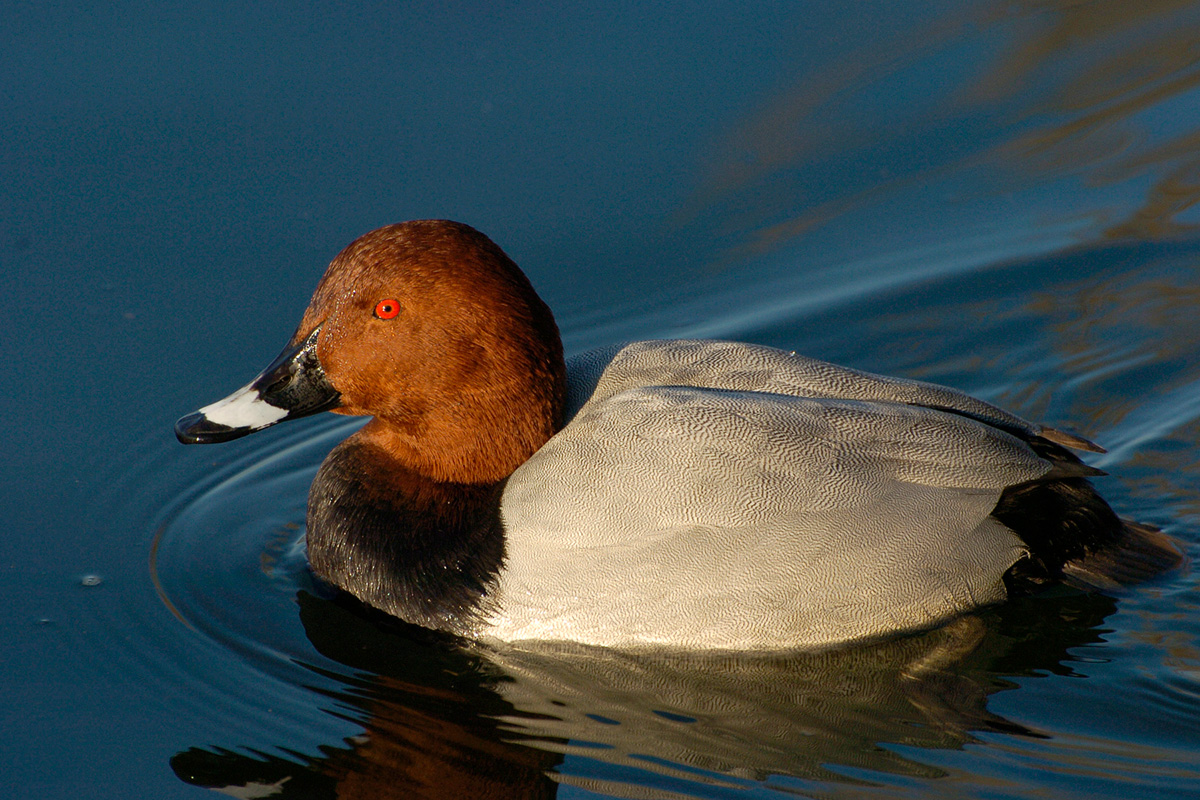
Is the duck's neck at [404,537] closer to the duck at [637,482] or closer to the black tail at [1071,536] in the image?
the duck at [637,482]

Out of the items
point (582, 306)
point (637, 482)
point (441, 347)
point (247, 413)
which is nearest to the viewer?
point (637, 482)

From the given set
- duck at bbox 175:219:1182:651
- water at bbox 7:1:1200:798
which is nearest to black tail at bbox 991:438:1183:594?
duck at bbox 175:219:1182:651

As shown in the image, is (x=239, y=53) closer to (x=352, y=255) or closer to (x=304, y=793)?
(x=352, y=255)

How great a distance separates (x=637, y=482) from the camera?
4.39m

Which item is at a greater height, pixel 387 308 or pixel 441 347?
pixel 387 308

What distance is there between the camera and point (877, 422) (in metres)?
4.56

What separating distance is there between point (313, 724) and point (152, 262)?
3.18 m

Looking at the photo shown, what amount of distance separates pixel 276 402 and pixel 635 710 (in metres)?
1.69

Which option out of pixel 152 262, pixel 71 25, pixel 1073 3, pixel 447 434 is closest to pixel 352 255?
pixel 447 434

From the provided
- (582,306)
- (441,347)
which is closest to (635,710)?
(441,347)

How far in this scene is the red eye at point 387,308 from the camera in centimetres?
470

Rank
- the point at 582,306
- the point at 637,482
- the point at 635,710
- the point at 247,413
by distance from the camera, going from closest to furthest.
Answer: the point at 635,710
the point at 637,482
the point at 247,413
the point at 582,306

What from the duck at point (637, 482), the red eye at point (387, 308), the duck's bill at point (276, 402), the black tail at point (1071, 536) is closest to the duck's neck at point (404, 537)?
→ the duck at point (637, 482)

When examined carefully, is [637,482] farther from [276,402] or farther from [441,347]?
[276,402]
